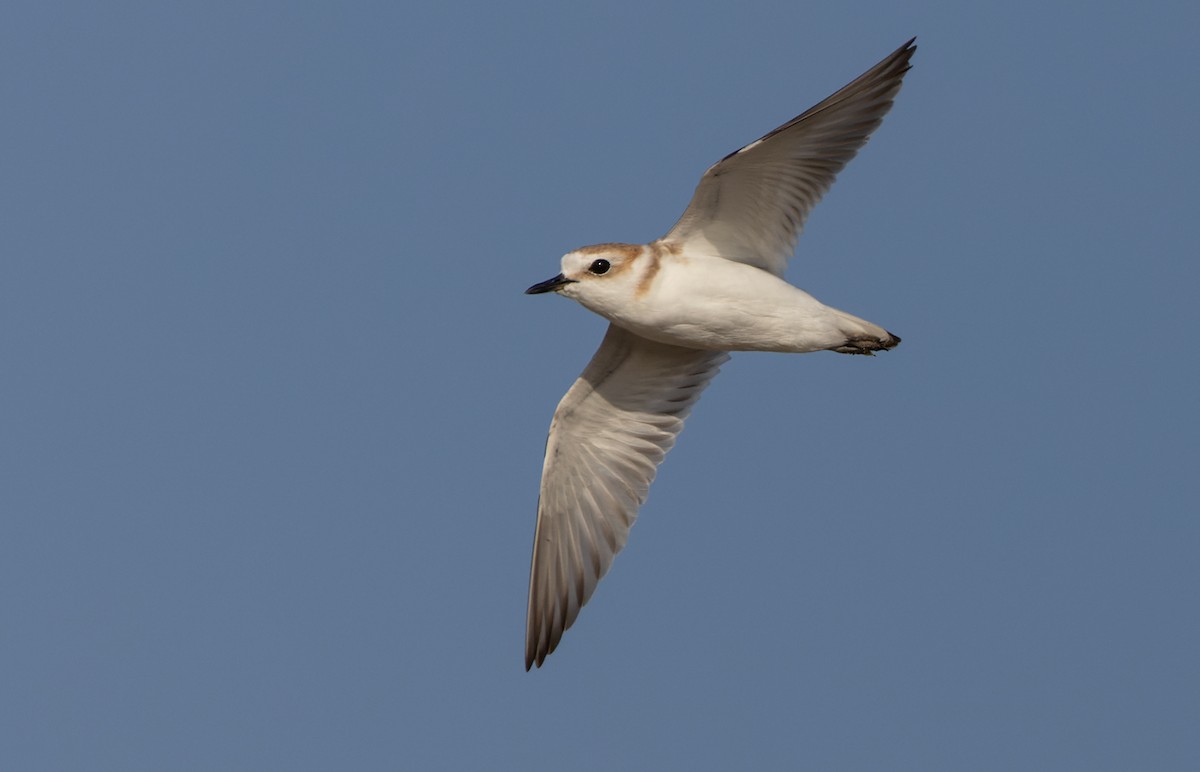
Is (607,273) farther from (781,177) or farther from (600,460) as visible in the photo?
(600,460)

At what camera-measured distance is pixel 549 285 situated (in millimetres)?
12602

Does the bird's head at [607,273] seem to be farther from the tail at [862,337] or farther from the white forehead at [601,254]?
the tail at [862,337]

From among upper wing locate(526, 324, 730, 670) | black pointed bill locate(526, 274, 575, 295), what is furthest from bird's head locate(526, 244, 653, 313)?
upper wing locate(526, 324, 730, 670)

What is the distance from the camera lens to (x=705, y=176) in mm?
12344

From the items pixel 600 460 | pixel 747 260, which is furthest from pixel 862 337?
pixel 600 460

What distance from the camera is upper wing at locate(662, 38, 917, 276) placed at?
12.4m

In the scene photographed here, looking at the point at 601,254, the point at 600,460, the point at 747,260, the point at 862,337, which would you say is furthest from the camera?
the point at 600,460

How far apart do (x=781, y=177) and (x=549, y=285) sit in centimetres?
218

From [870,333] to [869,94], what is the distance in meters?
1.98

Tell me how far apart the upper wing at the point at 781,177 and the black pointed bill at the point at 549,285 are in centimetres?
98

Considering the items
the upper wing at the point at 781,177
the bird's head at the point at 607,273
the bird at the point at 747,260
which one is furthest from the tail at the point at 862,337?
the bird's head at the point at 607,273

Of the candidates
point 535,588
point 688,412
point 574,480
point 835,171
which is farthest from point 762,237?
point 535,588

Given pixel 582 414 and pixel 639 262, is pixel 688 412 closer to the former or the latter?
pixel 582 414

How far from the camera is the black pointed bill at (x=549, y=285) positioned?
1259 centimetres
